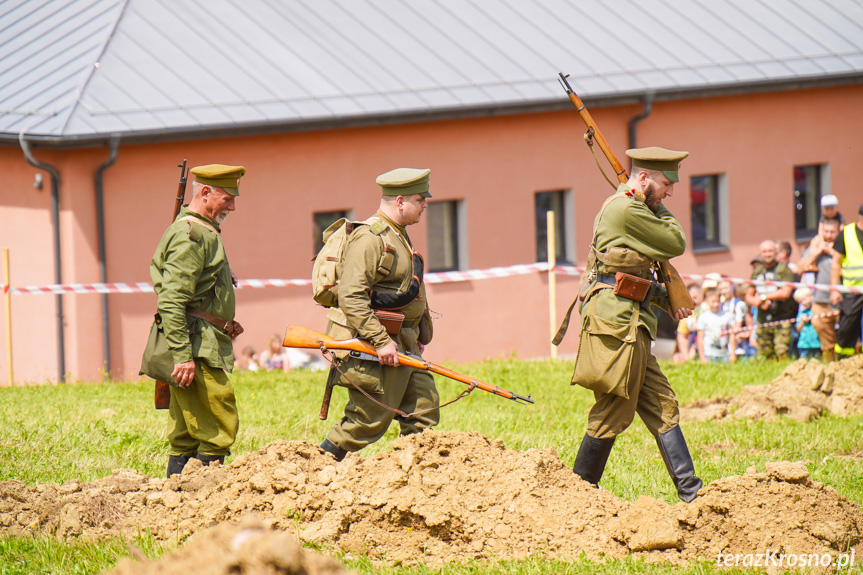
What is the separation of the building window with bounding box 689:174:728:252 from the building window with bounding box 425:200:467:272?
15.4 ft

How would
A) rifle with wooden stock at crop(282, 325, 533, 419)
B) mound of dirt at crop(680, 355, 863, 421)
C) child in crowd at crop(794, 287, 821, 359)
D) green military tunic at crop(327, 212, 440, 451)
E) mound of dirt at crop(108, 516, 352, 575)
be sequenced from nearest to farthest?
mound of dirt at crop(108, 516, 352, 575) → green military tunic at crop(327, 212, 440, 451) → rifle with wooden stock at crop(282, 325, 533, 419) → mound of dirt at crop(680, 355, 863, 421) → child in crowd at crop(794, 287, 821, 359)

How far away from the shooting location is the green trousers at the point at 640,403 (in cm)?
639

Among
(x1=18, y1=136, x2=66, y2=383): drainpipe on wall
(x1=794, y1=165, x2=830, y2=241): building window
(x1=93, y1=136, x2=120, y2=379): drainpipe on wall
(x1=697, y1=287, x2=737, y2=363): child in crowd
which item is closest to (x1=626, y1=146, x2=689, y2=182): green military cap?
(x1=697, y1=287, x2=737, y2=363): child in crowd

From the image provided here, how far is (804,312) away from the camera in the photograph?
13188mm

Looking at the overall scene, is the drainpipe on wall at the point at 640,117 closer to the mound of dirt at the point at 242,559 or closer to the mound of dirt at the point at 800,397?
the mound of dirt at the point at 800,397

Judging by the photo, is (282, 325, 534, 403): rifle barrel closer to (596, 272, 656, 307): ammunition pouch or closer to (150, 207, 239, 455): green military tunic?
(150, 207, 239, 455): green military tunic

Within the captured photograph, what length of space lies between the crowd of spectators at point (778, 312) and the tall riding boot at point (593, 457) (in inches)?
264

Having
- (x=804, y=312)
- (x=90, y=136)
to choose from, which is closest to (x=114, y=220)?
(x=90, y=136)

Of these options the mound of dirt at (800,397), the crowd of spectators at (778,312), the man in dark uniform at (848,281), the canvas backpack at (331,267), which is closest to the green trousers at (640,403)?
the canvas backpack at (331,267)

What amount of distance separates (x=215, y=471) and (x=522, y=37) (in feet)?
46.2

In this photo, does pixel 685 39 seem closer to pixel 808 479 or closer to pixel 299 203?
pixel 299 203

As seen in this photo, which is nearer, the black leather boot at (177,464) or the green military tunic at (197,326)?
the green military tunic at (197,326)

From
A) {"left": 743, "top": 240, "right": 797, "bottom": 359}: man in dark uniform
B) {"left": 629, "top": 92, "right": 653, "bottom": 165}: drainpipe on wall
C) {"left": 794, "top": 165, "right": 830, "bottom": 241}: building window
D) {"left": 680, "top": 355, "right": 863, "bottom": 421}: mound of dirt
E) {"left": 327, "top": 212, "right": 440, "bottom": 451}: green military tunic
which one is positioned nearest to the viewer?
{"left": 327, "top": 212, "right": 440, "bottom": 451}: green military tunic

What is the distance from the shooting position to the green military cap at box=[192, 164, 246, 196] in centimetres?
659
